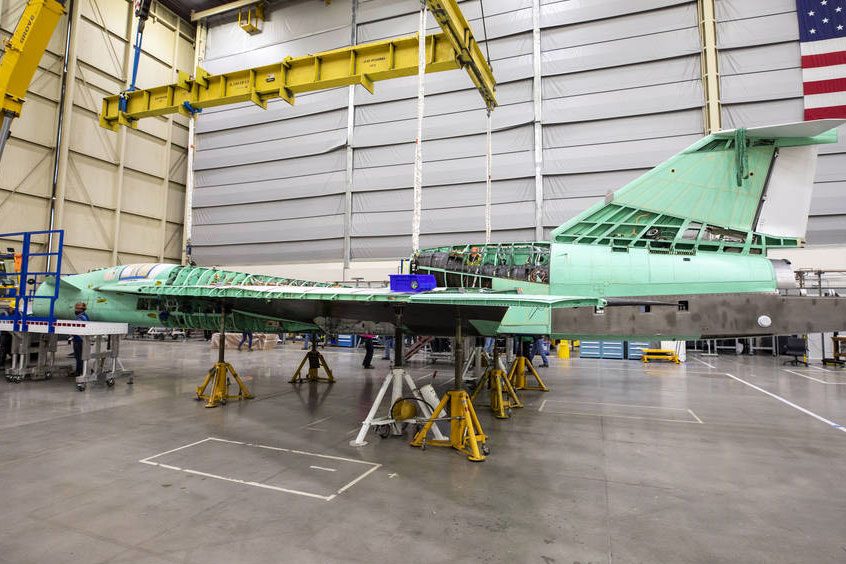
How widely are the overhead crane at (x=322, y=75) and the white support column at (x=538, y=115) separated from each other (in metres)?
8.90

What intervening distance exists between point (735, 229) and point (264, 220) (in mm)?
26758

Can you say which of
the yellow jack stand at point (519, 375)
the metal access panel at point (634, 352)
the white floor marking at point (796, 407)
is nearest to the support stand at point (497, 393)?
the yellow jack stand at point (519, 375)

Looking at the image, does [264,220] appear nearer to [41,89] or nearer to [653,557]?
[41,89]

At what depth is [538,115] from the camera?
22.4 meters

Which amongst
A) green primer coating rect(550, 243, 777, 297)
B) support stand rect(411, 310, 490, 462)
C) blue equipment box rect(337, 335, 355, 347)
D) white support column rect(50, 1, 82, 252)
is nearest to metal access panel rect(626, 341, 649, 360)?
green primer coating rect(550, 243, 777, 297)

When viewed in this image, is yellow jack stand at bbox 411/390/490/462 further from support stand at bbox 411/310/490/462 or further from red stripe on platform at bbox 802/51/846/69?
red stripe on platform at bbox 802/51/846/69

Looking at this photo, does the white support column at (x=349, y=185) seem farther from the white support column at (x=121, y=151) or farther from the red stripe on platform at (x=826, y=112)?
the red stripe on platform at (x=826, y=112)

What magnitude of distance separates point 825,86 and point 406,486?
83.8ft

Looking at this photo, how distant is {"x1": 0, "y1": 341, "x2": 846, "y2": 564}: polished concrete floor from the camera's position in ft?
11.2

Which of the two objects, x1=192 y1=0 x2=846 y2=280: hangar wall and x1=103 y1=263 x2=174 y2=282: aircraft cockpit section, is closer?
x1=103 y1=263 x2=174 y2=282: aircraft cockpit section

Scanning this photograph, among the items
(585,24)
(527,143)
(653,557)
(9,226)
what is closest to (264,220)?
(9,226)

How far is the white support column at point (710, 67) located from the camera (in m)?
19.6

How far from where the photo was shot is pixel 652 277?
311 inches

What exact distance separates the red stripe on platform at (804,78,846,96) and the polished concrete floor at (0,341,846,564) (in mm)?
17639
